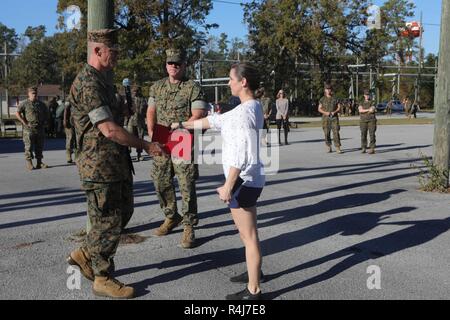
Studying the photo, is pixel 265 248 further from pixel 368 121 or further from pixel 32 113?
pixel 368 121

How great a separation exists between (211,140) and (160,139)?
46.6 ft

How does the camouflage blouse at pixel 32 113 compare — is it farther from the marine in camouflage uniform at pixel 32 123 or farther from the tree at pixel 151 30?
the tree at pixel 151 30

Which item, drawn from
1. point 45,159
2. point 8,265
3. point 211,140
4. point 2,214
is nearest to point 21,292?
point 8,265

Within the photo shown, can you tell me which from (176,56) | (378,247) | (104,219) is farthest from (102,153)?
(378,247)

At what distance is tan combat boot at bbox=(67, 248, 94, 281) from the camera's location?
4688mm

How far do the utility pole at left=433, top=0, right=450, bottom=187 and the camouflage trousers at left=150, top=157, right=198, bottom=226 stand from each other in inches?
203

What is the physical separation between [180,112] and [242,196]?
6.92ft

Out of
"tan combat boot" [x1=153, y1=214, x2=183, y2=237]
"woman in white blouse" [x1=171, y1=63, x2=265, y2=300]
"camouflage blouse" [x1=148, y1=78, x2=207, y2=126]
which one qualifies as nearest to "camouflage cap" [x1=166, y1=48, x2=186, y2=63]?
"camouflage blouse" [x1=148, y1=78, x2=207, y2=126]

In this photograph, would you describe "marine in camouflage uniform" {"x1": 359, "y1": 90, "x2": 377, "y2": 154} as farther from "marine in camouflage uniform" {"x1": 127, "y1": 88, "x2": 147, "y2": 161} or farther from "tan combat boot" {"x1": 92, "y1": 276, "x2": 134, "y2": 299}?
"tan combat boot" {"x1": 92, "y1": 276, "x2": 134, "y2": 299}

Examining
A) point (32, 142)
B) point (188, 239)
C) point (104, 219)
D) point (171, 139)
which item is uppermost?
point (171, 139)

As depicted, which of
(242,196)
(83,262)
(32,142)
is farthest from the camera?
(32,142)

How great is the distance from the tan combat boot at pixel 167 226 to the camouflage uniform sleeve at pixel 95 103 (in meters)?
2.52

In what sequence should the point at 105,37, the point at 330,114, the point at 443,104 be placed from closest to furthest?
the point at 105,37, the point at 443,104, the point at 330,114

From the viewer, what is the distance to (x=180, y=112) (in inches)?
237
